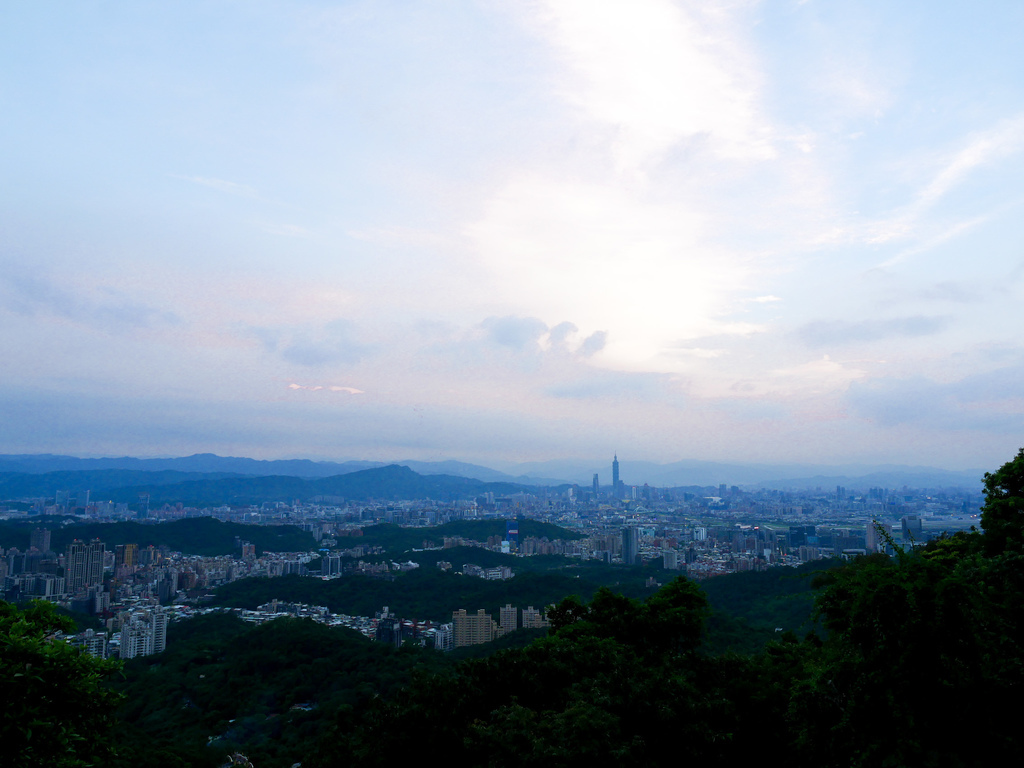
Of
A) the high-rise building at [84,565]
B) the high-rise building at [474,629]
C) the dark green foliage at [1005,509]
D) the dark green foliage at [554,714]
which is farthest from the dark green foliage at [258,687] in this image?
the high-rise building at [84,565]

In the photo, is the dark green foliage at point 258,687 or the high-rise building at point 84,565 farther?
the high-rise building at point 84,565

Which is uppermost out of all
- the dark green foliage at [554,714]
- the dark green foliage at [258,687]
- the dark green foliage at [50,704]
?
the dark green foliage at [50,704]

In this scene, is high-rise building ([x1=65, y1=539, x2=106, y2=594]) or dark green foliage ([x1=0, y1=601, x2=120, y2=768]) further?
high-rise building ([x1=65, y1=539, x2=106, y2=594])

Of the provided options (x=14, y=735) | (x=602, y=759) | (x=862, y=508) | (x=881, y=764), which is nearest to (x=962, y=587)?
(x=881, y=764)

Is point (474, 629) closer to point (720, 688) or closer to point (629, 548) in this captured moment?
point (720, 688)

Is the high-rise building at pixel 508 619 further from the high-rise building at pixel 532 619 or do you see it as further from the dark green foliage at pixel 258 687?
the dark green foliage at pixel 258 687

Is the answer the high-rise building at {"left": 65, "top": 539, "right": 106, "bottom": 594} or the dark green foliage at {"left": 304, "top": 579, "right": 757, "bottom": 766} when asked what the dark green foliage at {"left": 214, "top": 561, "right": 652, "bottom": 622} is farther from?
the dark green foliage at {"left": 304, "top": 579, "right": 757, "bottom": 766}

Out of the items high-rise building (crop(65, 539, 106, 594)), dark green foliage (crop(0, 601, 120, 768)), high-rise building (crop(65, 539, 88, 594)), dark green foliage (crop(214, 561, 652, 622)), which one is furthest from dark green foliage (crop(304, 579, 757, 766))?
high-rise building (crop(65, 539, 106, 594))

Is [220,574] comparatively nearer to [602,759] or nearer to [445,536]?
[445,536]

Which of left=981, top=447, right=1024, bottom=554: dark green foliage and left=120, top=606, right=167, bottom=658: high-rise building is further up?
left=981, top=447, right=1024, bottom=554: dark green foliage
